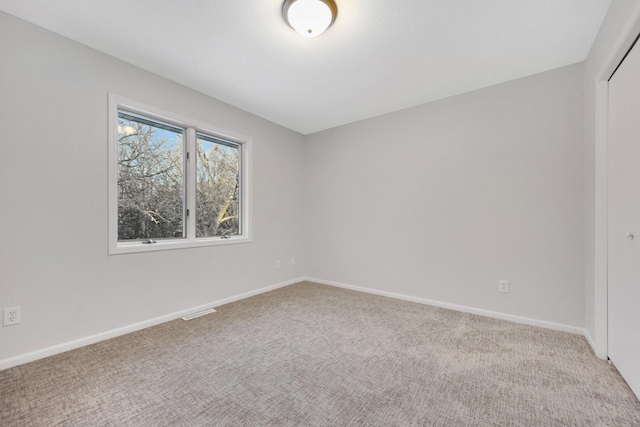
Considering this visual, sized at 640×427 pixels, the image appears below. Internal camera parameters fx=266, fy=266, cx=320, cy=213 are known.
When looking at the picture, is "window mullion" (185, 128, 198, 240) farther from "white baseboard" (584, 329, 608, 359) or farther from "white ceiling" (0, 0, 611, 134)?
"white baseboard" (584, 329, 608, 359)

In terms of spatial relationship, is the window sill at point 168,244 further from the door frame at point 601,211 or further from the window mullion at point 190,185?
the door frame at point 601,211

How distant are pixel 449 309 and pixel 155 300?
3073mm

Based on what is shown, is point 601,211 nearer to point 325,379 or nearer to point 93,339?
point 325,379

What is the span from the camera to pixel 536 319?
2.52 metres

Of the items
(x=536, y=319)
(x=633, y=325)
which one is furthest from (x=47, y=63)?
(x=536, y=319)

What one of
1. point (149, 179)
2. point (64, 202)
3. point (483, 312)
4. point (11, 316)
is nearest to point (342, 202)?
point (483, 312)

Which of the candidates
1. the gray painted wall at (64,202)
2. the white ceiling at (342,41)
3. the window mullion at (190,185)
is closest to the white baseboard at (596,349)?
the white ceiling at (342,41)

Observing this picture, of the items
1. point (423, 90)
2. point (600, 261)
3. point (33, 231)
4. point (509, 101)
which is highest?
point (423, 90)

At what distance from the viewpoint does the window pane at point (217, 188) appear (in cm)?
313

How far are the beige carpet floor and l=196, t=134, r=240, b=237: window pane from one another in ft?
3.86

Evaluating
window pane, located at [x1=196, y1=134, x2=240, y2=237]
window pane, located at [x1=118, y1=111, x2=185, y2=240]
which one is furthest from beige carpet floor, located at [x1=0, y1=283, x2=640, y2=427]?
window pane, located at [x1=196, y1=134, x2=240, y2=237]

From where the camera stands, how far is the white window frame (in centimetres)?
230

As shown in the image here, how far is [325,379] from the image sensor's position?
5.59 ft

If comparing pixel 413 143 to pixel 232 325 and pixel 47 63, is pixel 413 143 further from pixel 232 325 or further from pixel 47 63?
pixel 47 63
